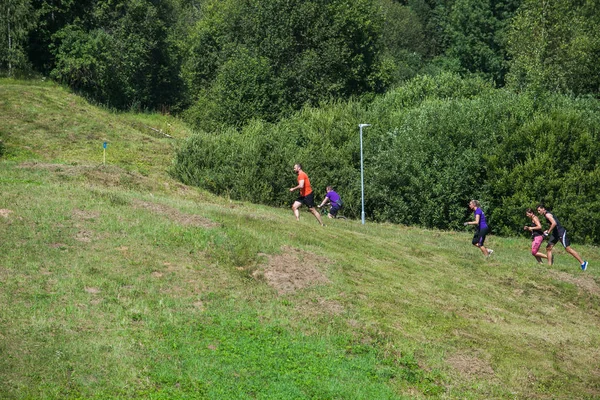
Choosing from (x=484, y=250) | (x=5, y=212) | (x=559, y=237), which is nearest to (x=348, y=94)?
(x=484, y=250)

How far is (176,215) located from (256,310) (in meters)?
6.66

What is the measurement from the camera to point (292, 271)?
24.1m

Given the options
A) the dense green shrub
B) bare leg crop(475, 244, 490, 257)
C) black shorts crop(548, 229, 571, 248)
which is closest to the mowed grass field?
bare leg crop(475, 244, 490, 257)

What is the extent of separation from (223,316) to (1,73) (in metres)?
41.0

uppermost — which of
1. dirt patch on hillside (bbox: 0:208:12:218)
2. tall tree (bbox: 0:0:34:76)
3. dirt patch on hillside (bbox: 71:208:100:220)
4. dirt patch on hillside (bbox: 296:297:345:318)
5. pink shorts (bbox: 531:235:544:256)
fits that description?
tall tree (bbox: 0:0:34:76)

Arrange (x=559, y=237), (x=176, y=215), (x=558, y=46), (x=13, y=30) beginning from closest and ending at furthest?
(x=176, y=215)
(x=559, y=237)
(x=13, y=30)
(x=558, y=46)

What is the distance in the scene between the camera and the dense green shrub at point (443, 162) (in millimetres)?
45094

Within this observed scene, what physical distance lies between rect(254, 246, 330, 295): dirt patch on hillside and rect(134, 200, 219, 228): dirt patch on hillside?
8.54 feet

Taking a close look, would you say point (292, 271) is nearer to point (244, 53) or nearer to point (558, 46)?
point (244, 53)

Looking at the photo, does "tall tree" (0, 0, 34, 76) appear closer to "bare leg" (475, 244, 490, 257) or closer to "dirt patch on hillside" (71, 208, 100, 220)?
"dirt patch on hillside" (71, 208, 100, 220)

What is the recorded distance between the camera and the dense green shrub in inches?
1775

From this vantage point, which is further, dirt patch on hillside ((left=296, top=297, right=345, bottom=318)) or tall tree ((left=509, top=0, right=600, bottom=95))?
tall tree ((left=509, top=0, right=600, bottom=95))

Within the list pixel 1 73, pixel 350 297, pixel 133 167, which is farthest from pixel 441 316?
pixel 1 73

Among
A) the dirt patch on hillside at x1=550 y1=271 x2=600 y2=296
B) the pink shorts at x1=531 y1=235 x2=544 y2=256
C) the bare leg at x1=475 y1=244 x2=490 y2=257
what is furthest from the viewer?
the bare leg at x1=475 y1=244 x2=490 y2=257
